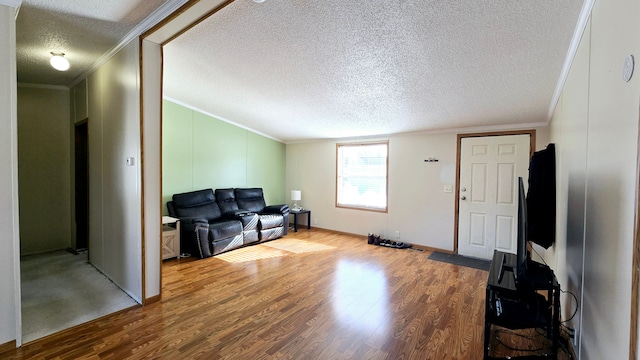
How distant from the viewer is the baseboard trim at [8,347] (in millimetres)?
1901

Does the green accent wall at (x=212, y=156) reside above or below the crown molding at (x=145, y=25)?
below

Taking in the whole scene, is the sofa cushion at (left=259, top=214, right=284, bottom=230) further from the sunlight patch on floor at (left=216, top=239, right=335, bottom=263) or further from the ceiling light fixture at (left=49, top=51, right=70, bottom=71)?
the ceiling light fixture at (left=49, top=51, right=70, bottom=71)

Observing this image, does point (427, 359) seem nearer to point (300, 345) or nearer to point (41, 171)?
point (300, 345)

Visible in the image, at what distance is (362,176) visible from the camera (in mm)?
5656

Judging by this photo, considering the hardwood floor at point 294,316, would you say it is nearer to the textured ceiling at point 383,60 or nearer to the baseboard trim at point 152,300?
the baseboard trim at point 152,300

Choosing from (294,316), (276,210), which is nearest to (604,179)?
(294,316)

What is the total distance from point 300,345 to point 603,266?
185cm

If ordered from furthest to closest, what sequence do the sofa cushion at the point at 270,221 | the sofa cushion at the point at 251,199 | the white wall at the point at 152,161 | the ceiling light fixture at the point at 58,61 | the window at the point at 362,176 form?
the sofa cushion at the point at 251,199
the window at the point at 362,176
the sofa cushion at the point at 270,221
the ceiling light fixture at the point at 58,61
the white wall at the point at 152,161

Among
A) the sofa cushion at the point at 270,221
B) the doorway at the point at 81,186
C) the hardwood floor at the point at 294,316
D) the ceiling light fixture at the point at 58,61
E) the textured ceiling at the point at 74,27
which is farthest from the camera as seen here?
the sofa cushion at the point at 270,221

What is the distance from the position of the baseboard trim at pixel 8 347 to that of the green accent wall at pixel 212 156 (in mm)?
2769

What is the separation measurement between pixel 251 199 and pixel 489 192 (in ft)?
13.8

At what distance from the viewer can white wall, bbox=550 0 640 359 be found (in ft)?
3.60

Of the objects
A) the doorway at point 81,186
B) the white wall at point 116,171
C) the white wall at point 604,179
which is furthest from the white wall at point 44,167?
the white wall at point 604,179

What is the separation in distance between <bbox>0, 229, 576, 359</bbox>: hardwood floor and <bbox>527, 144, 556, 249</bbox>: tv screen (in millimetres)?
860
